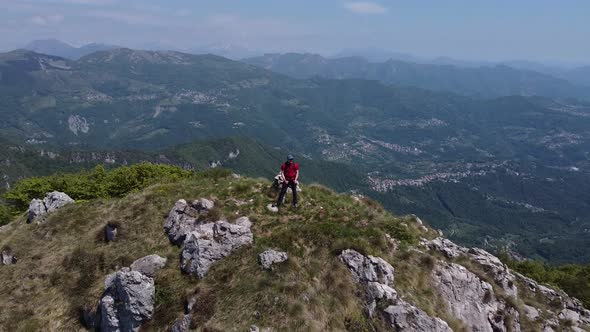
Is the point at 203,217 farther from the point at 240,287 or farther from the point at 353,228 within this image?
the point at 353,228

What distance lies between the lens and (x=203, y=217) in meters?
27.6

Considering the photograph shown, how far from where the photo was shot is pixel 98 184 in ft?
163

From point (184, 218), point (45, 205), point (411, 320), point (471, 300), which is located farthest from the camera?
point (45, 205)

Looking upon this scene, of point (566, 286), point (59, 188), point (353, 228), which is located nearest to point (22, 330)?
point (353, 228)

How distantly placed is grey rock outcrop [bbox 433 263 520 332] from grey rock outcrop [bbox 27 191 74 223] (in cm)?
3358

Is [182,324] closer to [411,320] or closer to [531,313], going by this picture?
[411,320]

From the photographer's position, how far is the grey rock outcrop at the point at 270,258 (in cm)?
2256

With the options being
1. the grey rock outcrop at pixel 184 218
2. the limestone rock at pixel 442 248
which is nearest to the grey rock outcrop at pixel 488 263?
the limestone rock at pixel 442 248

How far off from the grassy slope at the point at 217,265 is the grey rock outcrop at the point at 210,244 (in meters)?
0.69

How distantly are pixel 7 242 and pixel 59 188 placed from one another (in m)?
23.3

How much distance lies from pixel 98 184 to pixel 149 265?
30.4 metres

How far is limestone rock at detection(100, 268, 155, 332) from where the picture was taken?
71.2 ft

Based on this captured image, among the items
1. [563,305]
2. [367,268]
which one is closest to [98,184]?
[367,268]

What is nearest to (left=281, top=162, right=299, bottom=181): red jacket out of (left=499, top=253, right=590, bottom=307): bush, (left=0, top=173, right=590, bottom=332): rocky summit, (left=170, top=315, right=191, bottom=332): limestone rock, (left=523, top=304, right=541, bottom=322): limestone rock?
(left=0, top=173, right=590, bottom=332): rocky summit
